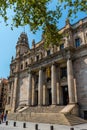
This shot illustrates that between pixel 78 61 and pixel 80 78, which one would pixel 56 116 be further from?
pixel 78 61

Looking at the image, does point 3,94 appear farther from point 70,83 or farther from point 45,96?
point 70,83

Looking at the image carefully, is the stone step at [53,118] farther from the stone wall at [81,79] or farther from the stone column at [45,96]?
the stone column at [45,96]

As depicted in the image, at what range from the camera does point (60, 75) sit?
2886 cm

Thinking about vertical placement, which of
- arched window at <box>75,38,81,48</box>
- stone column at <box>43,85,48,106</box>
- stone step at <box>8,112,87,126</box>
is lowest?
stone step at <box>8,112,87,126</box>

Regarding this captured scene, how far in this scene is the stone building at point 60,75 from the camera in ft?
81.4

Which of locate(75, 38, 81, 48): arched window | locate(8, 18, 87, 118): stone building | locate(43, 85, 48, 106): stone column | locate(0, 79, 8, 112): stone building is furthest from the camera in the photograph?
locate(0, 79, 8, 112): stone building

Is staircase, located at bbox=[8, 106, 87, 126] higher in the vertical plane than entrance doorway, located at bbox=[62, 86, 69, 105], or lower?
lower

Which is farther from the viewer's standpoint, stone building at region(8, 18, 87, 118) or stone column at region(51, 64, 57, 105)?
stone column at region(51, 64, 57, 105)

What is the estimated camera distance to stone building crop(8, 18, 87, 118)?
24.8m

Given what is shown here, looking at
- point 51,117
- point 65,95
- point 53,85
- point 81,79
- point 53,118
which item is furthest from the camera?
point 65,95

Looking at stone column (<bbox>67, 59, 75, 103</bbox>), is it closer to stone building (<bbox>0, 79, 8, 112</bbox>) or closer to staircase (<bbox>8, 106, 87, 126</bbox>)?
staircase (<bbox>8, 106, 87, 126</bbox>)

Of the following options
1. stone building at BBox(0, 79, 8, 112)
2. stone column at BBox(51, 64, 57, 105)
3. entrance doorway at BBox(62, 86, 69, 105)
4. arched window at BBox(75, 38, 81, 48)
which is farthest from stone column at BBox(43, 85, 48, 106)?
stone building at BBox(0, 79, 8, 112)

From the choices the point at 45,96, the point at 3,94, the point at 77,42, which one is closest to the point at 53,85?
the point at 45,96

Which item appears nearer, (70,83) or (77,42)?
(70,83)
